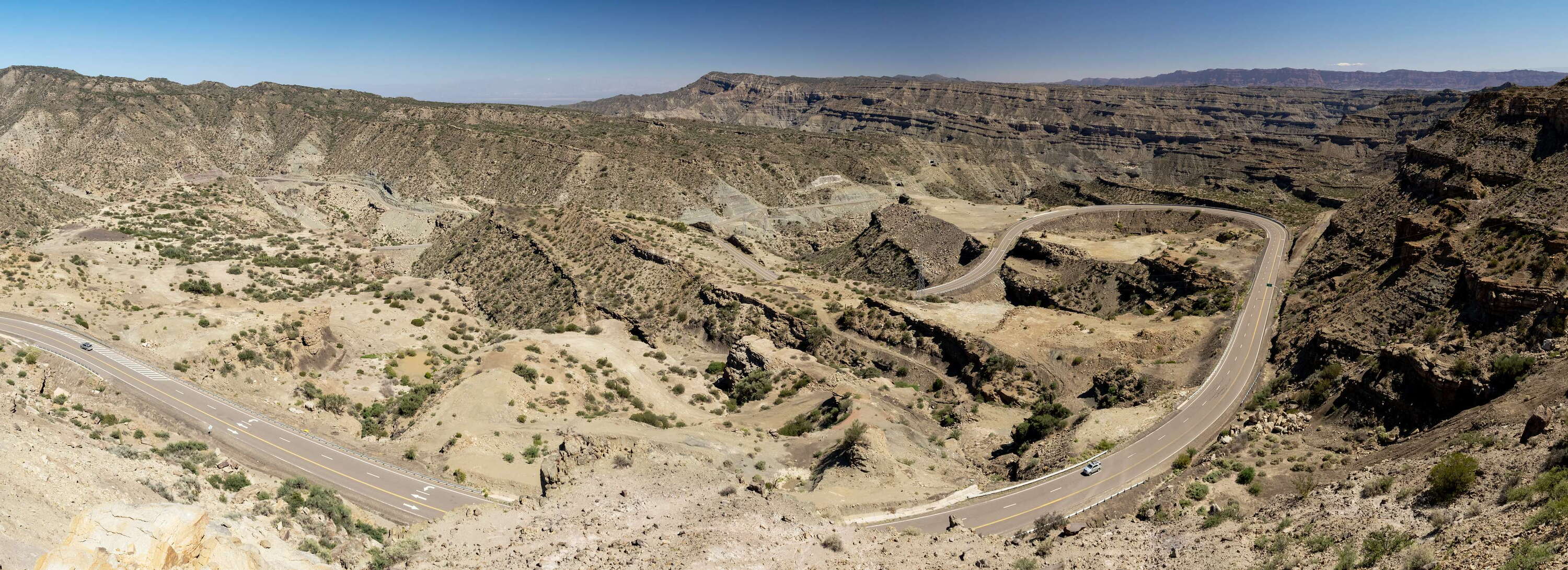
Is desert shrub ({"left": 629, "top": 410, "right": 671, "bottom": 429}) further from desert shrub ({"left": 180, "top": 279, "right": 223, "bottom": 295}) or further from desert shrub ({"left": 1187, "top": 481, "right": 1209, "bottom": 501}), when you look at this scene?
desert shrub ({"left": 180, "top": 279, "right": 223, "bottom": 295})

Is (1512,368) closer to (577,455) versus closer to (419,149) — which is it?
(577,455)

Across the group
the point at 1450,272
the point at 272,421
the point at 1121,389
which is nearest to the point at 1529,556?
the point at 1121,389

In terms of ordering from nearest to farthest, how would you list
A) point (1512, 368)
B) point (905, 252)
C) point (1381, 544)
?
point (1381, 544), point (1512, 368), point (905, 252)

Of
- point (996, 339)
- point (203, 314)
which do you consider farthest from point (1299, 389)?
point (203, 314)

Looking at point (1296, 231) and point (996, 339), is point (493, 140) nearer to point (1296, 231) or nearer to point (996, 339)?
point (996, 339)

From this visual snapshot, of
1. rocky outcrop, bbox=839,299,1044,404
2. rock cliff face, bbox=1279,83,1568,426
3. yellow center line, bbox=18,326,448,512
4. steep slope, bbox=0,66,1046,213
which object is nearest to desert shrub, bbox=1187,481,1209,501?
rock cliff face, bbox=1279,83,1568,426

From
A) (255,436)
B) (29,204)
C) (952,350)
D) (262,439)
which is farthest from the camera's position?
(29,204)
